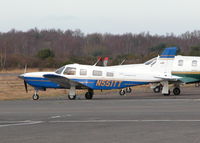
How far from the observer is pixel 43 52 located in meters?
95.1

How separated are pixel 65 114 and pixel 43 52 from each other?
256 feet

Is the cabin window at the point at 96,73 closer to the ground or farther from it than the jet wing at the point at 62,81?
farther from it

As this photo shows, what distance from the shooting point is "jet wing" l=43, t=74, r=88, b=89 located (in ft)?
88.5

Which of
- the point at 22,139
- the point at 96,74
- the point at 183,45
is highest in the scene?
the point at 183,45

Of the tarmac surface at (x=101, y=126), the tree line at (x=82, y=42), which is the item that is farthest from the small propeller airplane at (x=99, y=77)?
the tree line at (x=82, y=42)

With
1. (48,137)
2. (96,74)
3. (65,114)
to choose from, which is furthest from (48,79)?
(48,137)

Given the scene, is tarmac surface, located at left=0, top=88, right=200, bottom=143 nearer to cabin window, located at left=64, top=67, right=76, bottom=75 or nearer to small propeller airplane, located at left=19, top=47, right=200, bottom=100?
small propeller airplane, located at left=19, top=47, right=200, bottom=100

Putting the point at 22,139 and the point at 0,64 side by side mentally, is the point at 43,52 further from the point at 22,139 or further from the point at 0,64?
the point at 22,139

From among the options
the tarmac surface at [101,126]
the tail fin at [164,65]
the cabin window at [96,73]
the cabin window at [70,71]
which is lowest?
the tarmac surface at [101,126]

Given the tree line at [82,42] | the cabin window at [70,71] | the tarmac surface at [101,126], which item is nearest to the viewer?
the tarmac surface at [101,126]

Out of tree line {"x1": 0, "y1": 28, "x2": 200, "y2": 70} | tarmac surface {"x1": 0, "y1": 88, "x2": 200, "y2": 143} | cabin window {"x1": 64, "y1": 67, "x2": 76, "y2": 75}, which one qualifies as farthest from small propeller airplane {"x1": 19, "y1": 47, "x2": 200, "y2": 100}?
tree line {"x1": 0, "y1": 28, "x2": 200, "y2": 70}

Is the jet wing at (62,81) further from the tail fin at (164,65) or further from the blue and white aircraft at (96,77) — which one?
the tail fin at (164,65)

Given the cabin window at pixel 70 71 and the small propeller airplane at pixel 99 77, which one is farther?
the cabin window at pixel 70 71

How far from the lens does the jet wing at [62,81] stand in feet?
88.5
